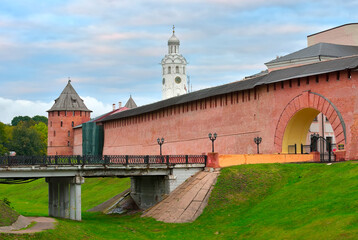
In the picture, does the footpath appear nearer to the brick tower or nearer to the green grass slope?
the green grass slope

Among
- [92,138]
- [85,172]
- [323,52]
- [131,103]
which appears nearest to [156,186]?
[85,172]

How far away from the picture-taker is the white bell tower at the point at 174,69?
12788 cm

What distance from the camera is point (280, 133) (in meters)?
39.2

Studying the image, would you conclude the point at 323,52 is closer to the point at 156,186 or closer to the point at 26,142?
the point at 156,186

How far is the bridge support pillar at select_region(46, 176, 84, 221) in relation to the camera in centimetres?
2877

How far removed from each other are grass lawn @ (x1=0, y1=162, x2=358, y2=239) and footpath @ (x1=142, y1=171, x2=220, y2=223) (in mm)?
479

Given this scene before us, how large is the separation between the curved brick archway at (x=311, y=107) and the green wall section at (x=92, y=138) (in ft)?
125

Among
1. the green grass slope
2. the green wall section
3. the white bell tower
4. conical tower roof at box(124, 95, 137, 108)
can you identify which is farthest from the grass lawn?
the white bell tower

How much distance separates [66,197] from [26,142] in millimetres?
70704

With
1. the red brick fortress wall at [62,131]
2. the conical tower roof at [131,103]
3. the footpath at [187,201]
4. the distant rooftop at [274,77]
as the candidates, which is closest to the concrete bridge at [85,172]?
the footpath at [187,201]

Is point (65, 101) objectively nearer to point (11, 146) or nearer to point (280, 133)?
point (11, 146)

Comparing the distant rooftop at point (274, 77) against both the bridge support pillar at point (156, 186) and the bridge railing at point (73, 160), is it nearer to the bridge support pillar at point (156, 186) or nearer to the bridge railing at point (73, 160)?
the bridge railing at point (73, 160)

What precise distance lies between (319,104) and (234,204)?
11.2 metres

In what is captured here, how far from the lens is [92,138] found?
7381 centimetres
